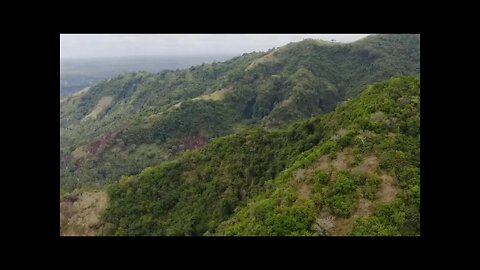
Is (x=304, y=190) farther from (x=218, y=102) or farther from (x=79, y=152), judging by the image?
(x=218, y=102)

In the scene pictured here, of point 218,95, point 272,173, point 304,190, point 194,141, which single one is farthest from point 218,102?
point 304,190

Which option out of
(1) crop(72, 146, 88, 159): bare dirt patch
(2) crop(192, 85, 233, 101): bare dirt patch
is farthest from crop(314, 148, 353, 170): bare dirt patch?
(2) crop(192, 85, 233, 101): bare dirt patch

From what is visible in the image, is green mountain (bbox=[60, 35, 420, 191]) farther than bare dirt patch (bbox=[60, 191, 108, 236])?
Yes

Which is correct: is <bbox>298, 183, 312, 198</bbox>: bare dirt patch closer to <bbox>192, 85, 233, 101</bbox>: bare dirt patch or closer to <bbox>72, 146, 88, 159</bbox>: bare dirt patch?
<bbox>72, 146, 88, 159</bbox>: bare dirt patch
